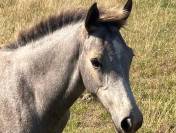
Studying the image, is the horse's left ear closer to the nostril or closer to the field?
the field

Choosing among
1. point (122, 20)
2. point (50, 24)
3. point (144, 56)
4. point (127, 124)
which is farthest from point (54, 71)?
point (144, 56)

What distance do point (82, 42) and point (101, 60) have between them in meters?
0.31

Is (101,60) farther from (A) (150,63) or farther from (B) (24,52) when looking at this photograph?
(A) (150,63)

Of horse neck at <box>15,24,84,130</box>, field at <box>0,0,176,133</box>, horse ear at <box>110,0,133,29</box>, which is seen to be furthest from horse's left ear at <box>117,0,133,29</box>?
horse neck at <box>15,24,84,130</box>

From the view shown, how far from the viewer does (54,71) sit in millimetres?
4402

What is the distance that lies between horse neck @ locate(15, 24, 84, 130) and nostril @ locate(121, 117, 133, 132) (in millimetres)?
658

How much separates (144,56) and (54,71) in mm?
4514

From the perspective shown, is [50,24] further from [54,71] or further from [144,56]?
[144,56]

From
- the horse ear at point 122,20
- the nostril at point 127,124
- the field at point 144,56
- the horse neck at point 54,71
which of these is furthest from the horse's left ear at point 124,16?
the nostril at point 127,124

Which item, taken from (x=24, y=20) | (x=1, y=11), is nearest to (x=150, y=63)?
(x=24, y=20)

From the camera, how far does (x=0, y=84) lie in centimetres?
455

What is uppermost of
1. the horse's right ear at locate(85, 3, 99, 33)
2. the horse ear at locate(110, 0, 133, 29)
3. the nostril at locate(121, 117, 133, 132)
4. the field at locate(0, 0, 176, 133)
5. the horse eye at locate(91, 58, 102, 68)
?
Result: the horse's right ear at locate(85, 3, 99, 33)

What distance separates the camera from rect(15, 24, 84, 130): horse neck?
171 inches

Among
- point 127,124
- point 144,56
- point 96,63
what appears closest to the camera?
point 127,124
